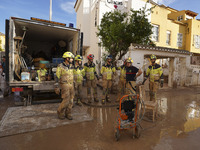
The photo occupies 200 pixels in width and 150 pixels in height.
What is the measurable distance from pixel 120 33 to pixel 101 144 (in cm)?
681

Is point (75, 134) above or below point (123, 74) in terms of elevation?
below

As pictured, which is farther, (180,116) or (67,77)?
(180,116)

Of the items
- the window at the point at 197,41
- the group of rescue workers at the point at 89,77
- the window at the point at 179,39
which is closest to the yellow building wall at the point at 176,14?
the window at the point at 179,39

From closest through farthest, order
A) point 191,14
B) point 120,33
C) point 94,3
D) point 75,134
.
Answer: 1. point 75,134
2. point 120,33
3. point 94,3
4. point 191,14

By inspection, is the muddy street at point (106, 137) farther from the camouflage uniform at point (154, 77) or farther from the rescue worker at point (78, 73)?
the rescue worker at point (78, 73)

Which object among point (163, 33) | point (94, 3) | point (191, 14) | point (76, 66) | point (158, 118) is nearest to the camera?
point (158, 118)

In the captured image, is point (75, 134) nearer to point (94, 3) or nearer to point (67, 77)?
point (67, 77)

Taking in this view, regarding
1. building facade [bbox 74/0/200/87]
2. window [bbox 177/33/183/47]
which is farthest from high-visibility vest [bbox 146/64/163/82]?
window [bbox 177/33/183/47]

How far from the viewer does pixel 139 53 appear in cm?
820

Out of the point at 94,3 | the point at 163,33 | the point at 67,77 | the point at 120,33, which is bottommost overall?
the point at 67,77

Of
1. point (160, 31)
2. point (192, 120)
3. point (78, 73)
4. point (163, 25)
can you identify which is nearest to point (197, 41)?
point (163, 25)

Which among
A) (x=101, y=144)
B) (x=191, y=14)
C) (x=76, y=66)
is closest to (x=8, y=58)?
(x=76, y=66)

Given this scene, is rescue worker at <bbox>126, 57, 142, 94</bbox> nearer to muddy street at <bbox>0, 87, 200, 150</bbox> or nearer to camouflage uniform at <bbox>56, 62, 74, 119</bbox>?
muddy street at <bbox>0, 87, 200, 150</bbox>

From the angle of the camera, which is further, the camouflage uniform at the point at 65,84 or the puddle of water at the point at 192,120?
the camouflage uniform at the point at 65,84
